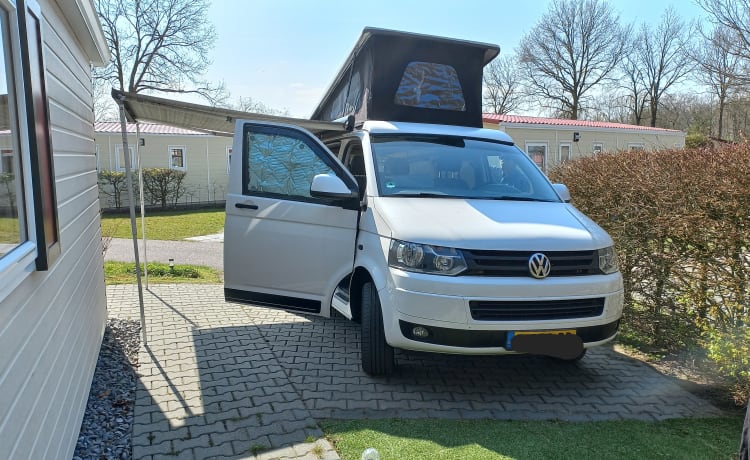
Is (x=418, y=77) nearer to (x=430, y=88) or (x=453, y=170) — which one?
(x=430, y=88)

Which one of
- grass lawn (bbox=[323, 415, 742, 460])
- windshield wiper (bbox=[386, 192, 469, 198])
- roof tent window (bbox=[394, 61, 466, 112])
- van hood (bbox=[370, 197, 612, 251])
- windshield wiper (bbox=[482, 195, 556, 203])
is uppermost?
roof tent window (bbox=[394, 61, 466, 112])

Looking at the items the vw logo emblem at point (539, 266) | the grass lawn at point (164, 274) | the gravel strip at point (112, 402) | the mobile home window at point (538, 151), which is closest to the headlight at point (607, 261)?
the vw logo emblem at point (539, 266)

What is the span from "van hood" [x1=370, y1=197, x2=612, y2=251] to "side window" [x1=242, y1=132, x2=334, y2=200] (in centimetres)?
87

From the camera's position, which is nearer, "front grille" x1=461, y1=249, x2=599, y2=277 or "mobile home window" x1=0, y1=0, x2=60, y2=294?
"mobile home window" x1=0, y1=0, x2=60, y2=294

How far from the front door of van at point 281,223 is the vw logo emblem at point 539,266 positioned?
1649 millimetres

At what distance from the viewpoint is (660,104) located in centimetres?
3853

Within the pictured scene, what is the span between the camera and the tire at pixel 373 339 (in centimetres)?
410

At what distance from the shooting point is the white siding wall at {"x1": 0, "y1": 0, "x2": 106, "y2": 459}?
6.81ft

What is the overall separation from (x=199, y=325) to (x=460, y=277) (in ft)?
11.8

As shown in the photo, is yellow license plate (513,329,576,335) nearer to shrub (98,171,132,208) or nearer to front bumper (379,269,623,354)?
front bumper (379,269,623,354)

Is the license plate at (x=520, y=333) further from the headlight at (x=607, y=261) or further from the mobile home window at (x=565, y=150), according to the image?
the mobile home window at (x=565, y=150)

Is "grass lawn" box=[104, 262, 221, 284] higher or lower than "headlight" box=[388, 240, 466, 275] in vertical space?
lower

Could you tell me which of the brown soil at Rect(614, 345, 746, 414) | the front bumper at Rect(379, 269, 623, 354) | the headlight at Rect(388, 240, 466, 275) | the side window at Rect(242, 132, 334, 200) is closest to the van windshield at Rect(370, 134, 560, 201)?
the side window at Rect(242, 132, 334, 200)

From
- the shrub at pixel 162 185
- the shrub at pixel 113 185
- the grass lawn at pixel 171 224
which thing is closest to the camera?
the grass lawn at pixel 171 224
